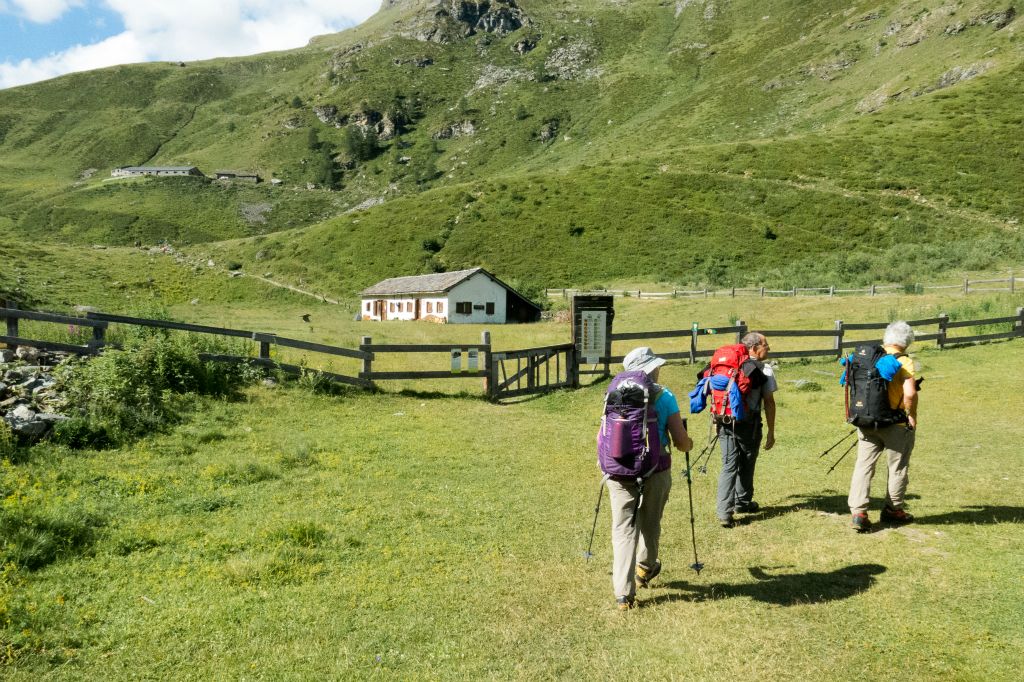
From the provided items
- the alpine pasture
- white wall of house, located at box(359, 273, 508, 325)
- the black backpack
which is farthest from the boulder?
white wall of house, located at box(359, 273, 508, 325)

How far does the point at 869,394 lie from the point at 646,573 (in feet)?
11.2

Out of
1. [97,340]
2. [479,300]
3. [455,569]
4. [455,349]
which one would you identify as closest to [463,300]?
[479,300]

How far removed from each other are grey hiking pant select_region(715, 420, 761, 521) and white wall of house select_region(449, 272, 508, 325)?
129 ft

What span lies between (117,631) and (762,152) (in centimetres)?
8396

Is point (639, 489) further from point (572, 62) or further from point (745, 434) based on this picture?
point (572, 62)

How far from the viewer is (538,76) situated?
162375 millimetres

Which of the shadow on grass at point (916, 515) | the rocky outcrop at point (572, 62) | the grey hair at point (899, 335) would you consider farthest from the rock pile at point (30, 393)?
the rocky outcrop at point (572, 62)

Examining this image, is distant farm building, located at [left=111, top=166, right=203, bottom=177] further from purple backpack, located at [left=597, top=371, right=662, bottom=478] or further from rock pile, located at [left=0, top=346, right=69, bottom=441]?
purple backpack, located at [left=597, top=371, right=662, bottom=478]

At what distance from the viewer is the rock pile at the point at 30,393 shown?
8.41 metres

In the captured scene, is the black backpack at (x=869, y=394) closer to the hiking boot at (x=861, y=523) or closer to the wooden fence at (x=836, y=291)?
the hiking boot at (x=861, y=523)

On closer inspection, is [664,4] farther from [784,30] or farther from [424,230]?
[424,230]

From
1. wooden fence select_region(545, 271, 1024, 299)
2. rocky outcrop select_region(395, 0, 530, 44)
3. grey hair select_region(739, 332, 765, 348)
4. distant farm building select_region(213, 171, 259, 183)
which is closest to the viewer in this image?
grey hair select_region(739, 332, 765, 348)

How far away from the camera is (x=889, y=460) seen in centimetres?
691

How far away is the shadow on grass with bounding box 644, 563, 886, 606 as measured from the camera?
212 inches
